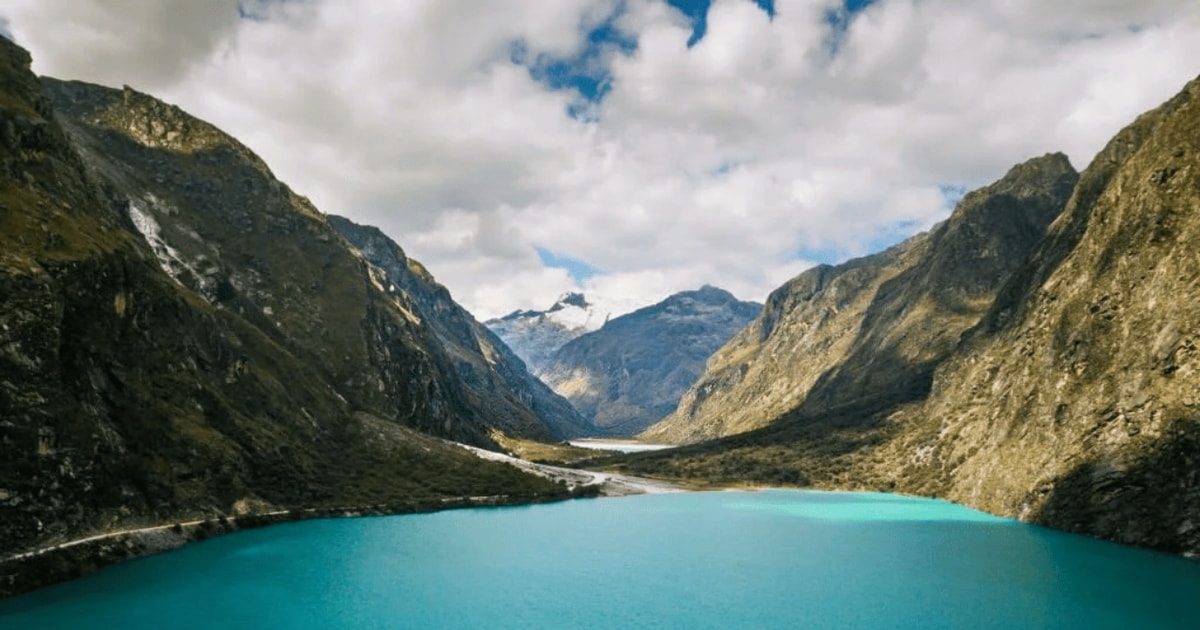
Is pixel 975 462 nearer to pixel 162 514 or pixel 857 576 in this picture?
pixel 857 576

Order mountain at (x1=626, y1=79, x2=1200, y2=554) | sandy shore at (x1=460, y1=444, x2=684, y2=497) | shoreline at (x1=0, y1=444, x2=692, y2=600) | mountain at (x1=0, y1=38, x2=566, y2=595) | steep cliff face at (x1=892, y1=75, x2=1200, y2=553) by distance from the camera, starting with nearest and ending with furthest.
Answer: shoreline at (x1=0, y1=444, x2=692, y2=600) → mountain at (x1=0, y1=38, x2=566, y2=595) → steep cliff face at (x1=892, y1=75, x2=1200, y2=553) → mountain at (x1=626, y1=79, x2=1200, y2=554) → sandy shore at (x1=460, y1=444, x2=684, y2=497)

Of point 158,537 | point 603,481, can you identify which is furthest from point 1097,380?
point 158,537

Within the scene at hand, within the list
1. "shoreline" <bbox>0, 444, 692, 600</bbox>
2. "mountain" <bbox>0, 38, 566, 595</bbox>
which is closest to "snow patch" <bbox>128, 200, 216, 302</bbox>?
"mountain" <bbox>0, 38, 566, 595</bbox>

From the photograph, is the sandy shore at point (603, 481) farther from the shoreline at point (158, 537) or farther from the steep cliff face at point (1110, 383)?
the steep cliff face at point (1110, 383)

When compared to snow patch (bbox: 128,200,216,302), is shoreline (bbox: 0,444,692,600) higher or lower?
lower

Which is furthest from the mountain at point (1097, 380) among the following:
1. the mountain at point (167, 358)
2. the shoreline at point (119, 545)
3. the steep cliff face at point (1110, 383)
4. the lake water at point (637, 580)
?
the shoreline at point (119, 545)

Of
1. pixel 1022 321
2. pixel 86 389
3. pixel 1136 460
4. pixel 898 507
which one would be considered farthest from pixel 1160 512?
pixel 86 389

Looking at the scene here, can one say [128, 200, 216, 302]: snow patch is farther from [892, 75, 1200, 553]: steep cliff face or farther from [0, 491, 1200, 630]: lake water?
[892, 75, 1200, 553]: steep cliff face
